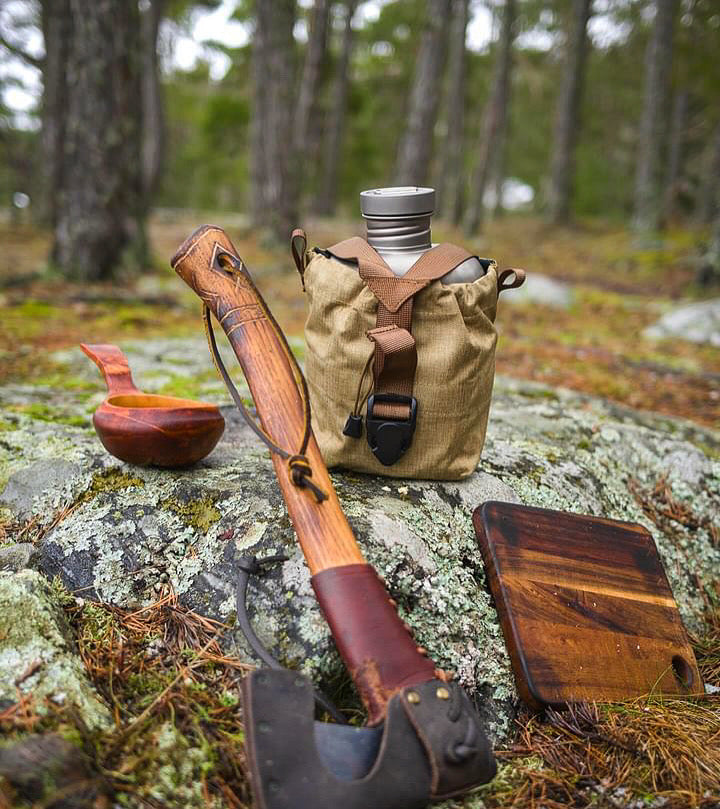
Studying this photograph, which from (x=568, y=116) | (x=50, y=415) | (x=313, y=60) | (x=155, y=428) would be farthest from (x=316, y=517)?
(x=568, y=116)

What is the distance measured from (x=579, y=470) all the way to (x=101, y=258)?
241 inches

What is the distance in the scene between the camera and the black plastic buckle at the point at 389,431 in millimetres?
2172

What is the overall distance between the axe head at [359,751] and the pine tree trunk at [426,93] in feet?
34.6

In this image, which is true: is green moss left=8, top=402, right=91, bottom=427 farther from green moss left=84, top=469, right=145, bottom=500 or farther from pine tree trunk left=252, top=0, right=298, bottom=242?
pine tree trunk left=252, top=0, right=298, bottom=242

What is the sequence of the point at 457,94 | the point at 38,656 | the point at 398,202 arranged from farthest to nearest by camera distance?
the point at 457,94, the point at 398,202, the point at 38,656

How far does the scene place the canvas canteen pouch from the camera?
2.12 meters

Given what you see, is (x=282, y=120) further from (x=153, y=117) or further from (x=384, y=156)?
(x=384, y=156)

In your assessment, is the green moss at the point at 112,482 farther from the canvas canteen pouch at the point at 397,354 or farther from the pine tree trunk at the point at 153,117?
the pine tree trunk at the point at 153,117

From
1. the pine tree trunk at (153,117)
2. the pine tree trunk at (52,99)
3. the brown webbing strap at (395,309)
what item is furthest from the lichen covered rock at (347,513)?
the pine tree trunk at (153,117)

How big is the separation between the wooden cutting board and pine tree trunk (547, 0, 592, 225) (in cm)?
1693

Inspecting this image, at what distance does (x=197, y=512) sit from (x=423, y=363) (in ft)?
3.01

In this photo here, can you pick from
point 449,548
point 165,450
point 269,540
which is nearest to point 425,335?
point 449,548

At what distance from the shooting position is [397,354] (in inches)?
82.2

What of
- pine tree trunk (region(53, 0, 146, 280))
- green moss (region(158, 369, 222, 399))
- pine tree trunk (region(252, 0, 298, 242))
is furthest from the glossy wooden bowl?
pine tree trunk (region(252, 0, 298, 242))
